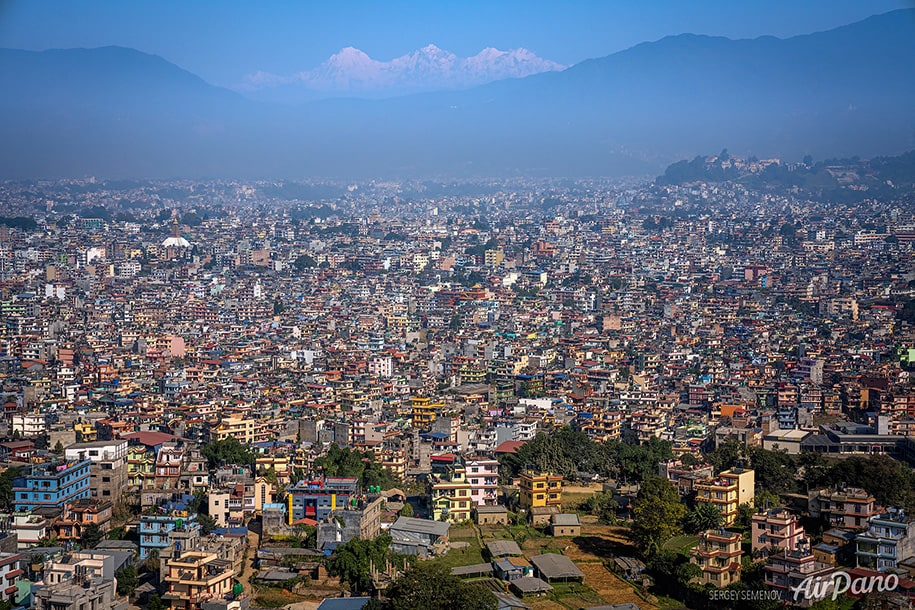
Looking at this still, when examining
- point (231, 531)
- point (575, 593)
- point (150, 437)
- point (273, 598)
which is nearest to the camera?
point (273, 598)

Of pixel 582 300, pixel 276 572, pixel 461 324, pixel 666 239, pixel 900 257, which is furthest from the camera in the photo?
pixel 666 239

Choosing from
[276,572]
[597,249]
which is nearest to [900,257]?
[597,249]

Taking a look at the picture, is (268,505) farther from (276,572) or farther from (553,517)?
(553,517)

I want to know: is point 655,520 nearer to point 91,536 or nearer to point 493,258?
point 91,536

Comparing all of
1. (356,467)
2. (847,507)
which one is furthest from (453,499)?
(847,507)

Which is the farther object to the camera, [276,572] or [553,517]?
[553,517]

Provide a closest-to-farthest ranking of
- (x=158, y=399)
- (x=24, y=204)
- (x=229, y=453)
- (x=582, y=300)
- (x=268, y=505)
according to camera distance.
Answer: (x=268, y=505) → (x=229, y=453) → (x=158, y=399) → (x=582, y=300) → (x=24, y=204)

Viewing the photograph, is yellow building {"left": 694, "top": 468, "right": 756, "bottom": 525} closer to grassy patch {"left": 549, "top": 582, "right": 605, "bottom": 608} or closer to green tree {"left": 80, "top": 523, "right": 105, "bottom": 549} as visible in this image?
grassy patch {"left": 549, "top": 582, "right": 605, "bottom": 608}
